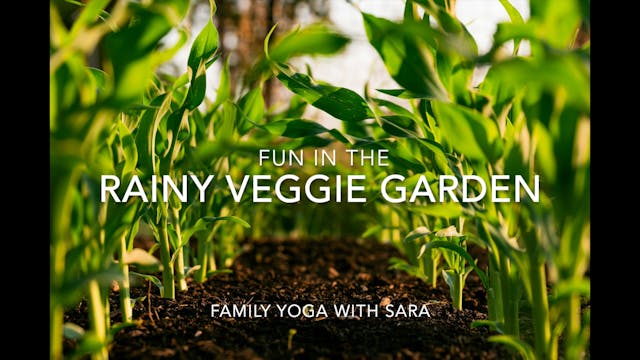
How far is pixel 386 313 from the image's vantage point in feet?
4.91

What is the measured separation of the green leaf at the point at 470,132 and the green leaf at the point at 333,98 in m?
0.29

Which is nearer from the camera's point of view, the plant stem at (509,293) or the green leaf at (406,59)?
the green leaf at (406,59)

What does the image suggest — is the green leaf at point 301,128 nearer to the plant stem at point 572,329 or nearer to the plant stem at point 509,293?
the plant stem at point 509,293

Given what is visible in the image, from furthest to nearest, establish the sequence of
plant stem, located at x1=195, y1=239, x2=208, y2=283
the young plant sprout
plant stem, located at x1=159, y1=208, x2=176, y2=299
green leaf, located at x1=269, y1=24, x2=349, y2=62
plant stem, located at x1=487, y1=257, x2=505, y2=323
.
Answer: plant stem, located at x1=195, y1=239, x2=208, y2=283 < plant stem, located at x1=159, y1=208, x2=176, y2=299 < plant stem, located at x1=487, y1=257, x2=505, y2=323 < green leaf, located at x1=269, y1=24, x2=349, y2=62 < the young plant sprout

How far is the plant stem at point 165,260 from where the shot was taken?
1.55 m

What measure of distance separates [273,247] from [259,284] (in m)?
1.05

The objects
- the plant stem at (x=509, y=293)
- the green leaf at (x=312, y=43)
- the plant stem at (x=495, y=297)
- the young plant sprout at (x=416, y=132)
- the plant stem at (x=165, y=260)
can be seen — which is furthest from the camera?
the plant stem at (x=165, y=260)

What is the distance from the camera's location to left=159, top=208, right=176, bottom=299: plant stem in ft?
5.07

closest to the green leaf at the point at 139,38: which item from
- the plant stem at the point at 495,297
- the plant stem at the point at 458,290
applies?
the plant stem at the point at 495,297

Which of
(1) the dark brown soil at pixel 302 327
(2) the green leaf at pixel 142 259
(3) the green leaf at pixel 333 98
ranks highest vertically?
(3) the green leaf at pixel 333 98

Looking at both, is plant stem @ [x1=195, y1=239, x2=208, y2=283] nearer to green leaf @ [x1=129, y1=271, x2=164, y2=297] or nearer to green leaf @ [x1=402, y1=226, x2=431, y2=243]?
green leaf @ [x1=129, y1=271, x2=164, y2=297]

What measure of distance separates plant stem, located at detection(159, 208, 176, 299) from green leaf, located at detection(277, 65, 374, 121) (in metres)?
0.50

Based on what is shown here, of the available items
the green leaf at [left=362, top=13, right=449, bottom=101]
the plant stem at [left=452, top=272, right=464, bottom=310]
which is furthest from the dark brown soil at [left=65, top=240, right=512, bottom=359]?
the green leaf at [left=362, top=13, right=449, bottom=101]

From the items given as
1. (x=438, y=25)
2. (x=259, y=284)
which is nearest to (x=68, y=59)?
(x=438, y=25)
